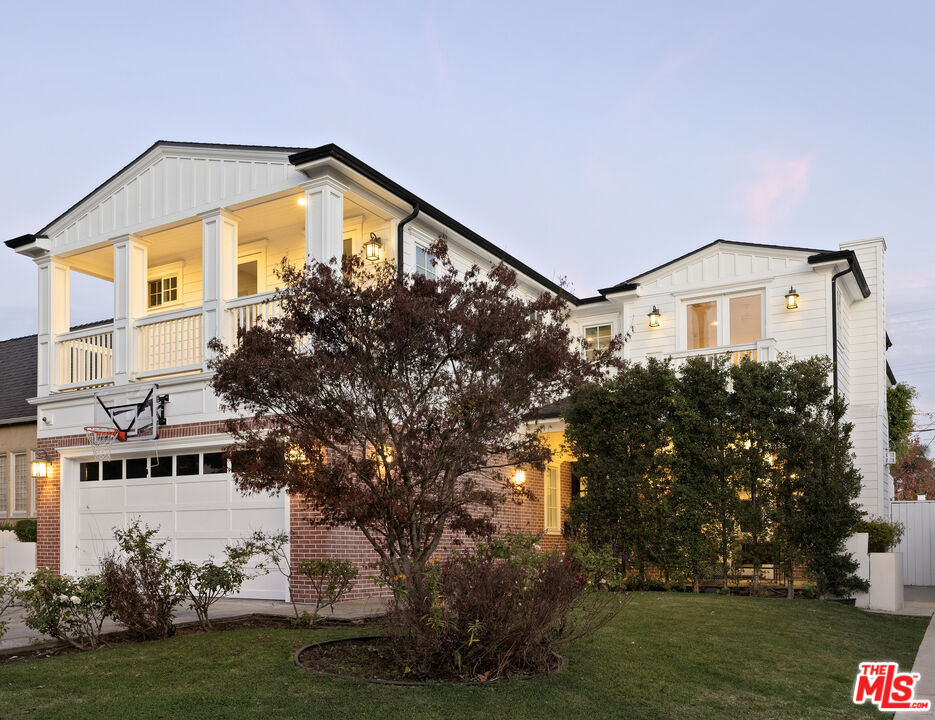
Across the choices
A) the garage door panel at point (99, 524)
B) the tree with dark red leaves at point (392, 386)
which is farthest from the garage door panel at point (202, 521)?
the tree with dark red leaves at point (392, 386)

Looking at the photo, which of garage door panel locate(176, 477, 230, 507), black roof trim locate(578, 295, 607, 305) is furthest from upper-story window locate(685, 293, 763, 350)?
garage door panel locate(176, 477, 230, 507)

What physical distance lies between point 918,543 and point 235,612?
16.5 meters

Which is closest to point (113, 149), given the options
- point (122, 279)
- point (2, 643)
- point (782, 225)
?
point (782, 225)

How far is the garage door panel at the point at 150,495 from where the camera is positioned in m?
13.2

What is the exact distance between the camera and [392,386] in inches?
258

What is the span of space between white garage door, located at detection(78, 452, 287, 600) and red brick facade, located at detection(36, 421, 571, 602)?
0.44 m

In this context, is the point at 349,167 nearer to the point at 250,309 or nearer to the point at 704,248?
the point at 250,309

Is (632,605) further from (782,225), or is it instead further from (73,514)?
(782,225)

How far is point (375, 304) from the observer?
6.61 meters

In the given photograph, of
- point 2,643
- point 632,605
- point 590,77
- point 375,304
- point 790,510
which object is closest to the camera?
point 375,304

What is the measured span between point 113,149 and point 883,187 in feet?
184

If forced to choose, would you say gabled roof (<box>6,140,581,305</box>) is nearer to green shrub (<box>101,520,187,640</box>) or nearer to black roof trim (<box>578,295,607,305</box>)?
black roof trim (<box>578,295,607,305</box>)

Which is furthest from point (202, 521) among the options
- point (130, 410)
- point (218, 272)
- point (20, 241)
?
point (20, 241)

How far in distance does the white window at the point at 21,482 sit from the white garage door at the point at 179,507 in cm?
271
